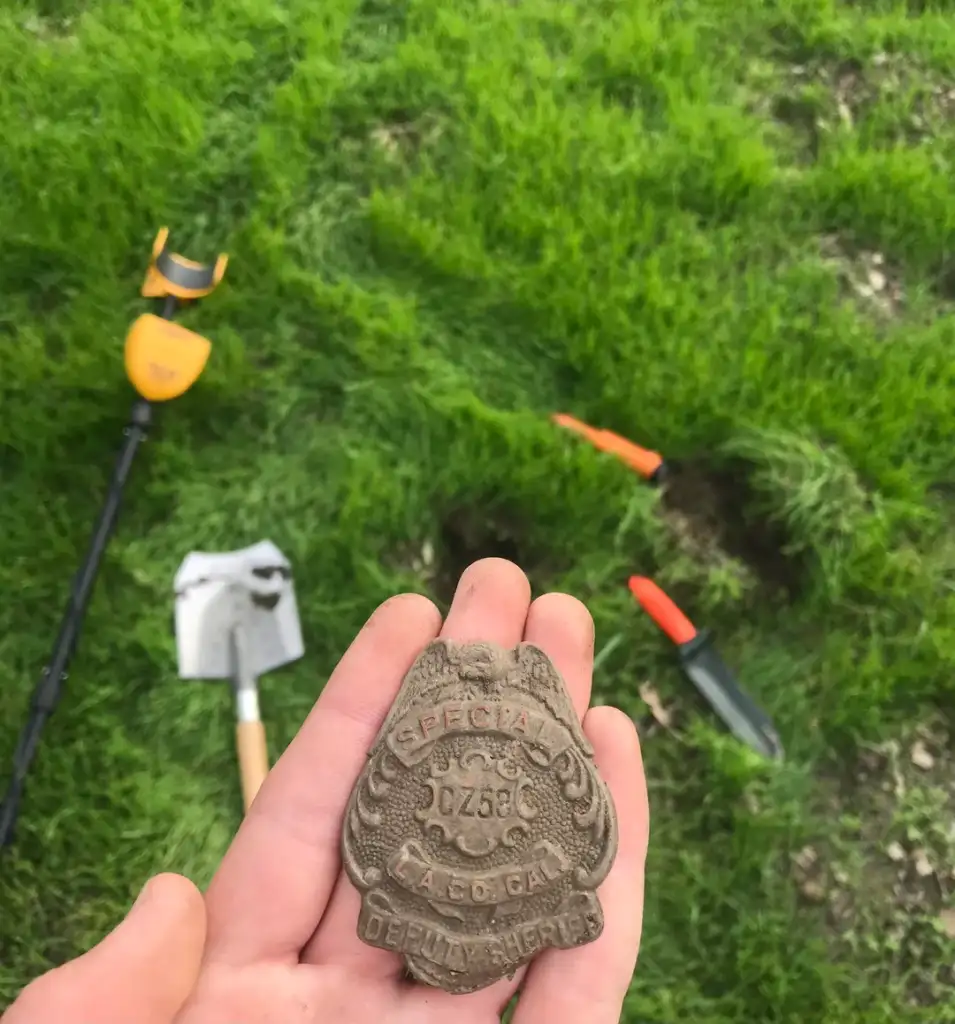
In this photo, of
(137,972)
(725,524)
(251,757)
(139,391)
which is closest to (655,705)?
(725,524)

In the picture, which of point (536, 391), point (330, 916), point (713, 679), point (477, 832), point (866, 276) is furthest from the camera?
point (866, 276)

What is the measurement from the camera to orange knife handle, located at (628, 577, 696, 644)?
8.05 ft

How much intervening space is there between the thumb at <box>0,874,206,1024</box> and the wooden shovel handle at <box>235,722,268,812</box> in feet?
2.12

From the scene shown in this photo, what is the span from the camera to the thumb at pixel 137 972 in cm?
143

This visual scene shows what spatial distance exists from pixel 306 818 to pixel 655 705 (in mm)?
975

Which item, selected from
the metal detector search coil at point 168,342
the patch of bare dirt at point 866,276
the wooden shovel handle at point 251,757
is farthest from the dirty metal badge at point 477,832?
the patch of bare dirt at point 866,276

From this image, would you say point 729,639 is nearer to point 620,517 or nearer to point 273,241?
point 620,517

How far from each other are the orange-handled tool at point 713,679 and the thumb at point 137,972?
4.17 feet

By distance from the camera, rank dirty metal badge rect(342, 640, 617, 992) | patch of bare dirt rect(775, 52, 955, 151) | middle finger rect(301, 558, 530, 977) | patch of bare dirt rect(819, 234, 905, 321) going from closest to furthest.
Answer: dirty metal badge rect(342, 640, 617, 992)
middle finger rect(301, 558, 530, 977)
patch of bare dirt rect(819, 234, 905, 321)
patch of bare dirt rect(775, 52, 955, 151)

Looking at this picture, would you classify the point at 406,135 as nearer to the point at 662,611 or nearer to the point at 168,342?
the point at 168,342

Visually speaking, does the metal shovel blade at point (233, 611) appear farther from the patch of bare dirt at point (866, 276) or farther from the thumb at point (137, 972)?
the patch of bare dirt at point (866, 276)

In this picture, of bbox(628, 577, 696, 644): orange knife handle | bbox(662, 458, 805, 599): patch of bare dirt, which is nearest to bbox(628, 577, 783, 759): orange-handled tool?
bbox(628, 577, 696, 644): orange knife handle

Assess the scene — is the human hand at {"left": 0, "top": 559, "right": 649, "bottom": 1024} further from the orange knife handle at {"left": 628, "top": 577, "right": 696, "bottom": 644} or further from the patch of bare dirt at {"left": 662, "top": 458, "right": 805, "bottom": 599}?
the patch of bare dirt at {"left": 662, "top": 458, "right": 805, "bottom": 599}

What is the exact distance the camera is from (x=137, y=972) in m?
1.51
